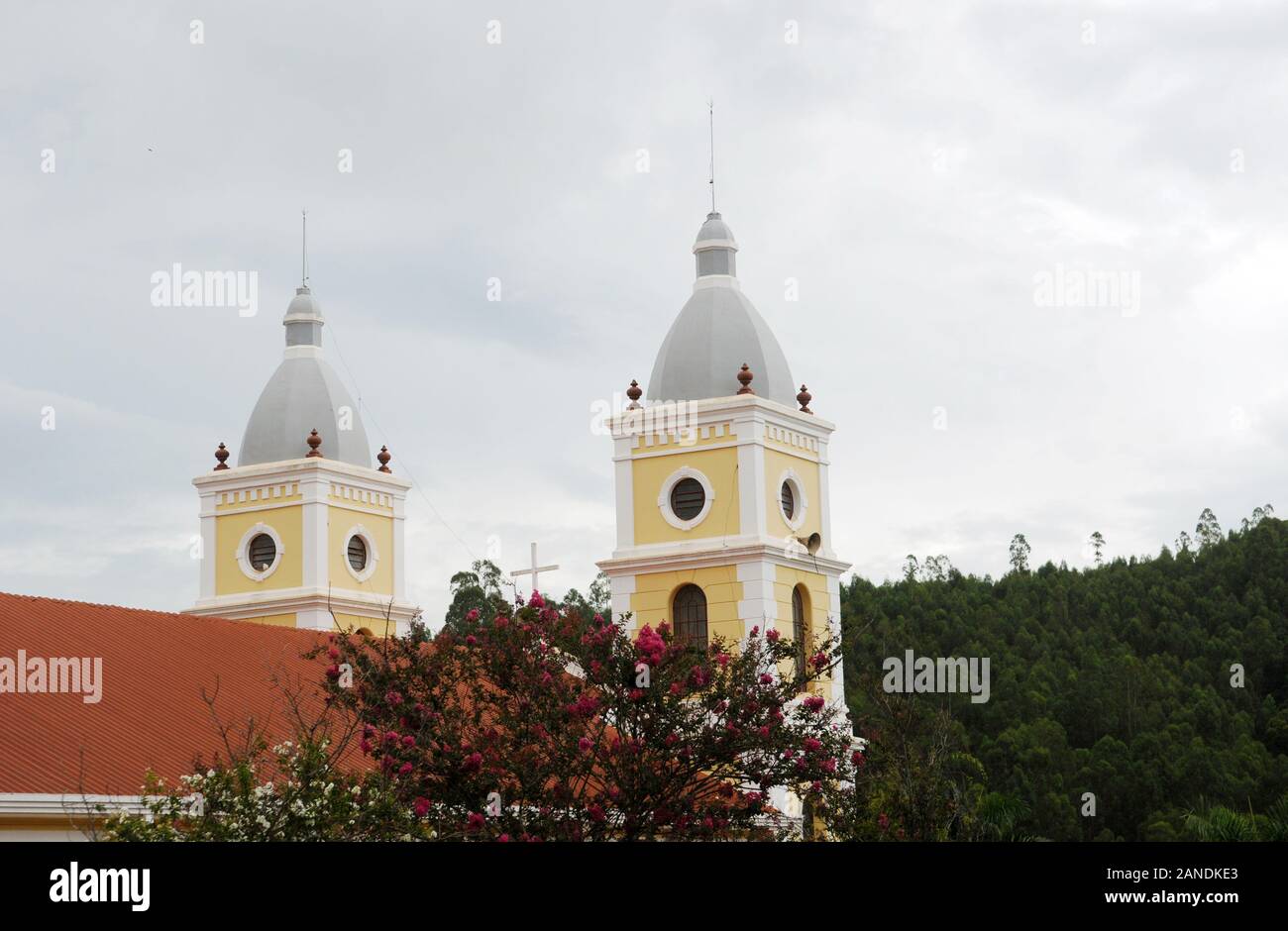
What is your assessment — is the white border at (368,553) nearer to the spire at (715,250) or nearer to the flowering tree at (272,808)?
the spire at (715,250)

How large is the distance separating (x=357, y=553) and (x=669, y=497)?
7695mm

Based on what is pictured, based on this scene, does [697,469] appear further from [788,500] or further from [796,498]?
[796,498]

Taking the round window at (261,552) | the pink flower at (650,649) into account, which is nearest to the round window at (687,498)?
the round window at (261,552)

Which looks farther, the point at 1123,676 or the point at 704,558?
the point at 1123,676

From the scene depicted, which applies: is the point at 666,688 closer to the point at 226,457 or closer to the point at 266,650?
the point at 266,650

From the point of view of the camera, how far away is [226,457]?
109 feet

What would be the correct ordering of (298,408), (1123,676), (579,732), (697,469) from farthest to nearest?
(1123,676)
(298,408)
(697,469)
(579,732)

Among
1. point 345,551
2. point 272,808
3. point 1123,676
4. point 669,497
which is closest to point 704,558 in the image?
point 669,497

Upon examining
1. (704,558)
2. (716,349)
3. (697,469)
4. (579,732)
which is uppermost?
(716,349)

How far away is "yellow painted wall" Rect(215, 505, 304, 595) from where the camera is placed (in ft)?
105

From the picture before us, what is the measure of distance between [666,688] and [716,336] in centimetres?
1213

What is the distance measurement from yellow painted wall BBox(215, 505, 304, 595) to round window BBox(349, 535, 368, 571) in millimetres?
1140

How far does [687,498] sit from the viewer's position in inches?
1097
